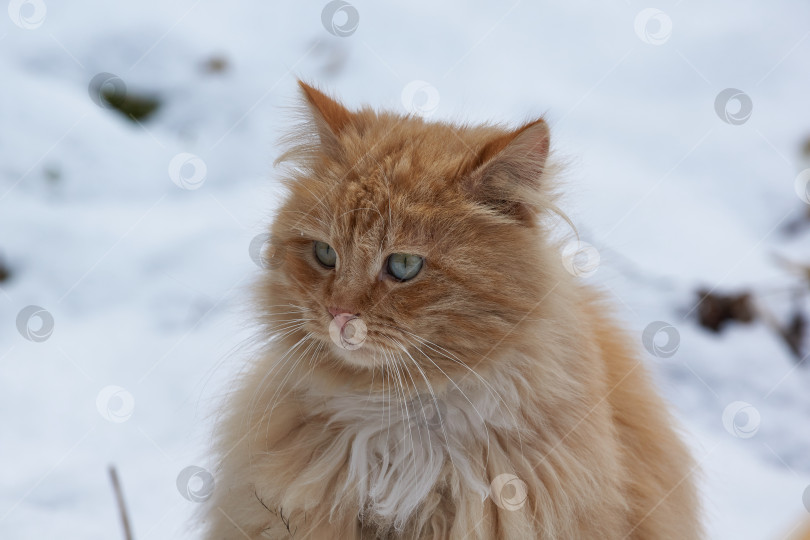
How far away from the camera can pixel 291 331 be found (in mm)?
1413

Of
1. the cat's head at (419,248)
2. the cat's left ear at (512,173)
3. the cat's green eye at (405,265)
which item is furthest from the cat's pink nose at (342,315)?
the cat's left ear at (512,173)

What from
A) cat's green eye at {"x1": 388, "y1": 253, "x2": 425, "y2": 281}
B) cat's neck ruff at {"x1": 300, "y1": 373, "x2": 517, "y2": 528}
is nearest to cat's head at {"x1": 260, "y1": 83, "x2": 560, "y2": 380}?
cat's green eye at {"x1": 388, "y1": 253, "x2": 425, "y2": 281}

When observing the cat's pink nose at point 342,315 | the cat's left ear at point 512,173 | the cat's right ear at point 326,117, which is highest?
the cat's left ear at point 512,173

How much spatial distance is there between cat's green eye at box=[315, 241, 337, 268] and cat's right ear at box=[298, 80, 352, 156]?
0.62 feet

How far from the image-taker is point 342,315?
1262mm

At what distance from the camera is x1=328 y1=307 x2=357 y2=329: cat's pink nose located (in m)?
1.26

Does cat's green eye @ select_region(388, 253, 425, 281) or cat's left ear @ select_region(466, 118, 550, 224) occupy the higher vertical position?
cat's left ear @ select_region(466, 118, 550, 224)

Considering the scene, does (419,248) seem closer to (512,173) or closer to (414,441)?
(512,173)

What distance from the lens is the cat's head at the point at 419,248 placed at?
4.16 feet

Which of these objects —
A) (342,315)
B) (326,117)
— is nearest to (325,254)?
(342,315)

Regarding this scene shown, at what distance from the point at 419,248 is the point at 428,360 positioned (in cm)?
19

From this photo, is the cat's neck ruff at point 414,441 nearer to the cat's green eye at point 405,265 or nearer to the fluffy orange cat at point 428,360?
the fluffy orange cat at point 428,360

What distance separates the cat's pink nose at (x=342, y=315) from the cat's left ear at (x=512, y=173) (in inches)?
12.1

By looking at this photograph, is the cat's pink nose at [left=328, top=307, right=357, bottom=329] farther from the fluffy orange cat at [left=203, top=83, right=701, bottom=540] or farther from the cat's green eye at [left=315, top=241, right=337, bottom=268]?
the cat's green eye at [left=315, top=241, right=337, bottom=268]
